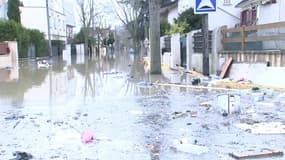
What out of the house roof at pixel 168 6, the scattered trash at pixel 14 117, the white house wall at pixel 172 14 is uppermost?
the house roof at pixel 168 6

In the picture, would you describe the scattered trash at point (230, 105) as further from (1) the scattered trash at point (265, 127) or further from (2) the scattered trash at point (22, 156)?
(2) the scattered trash at point (22, 156)

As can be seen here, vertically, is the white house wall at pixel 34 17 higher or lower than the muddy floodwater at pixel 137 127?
higher

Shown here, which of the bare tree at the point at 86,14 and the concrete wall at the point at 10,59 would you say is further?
the bare tree at the point at 86,14

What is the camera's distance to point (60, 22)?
303ft

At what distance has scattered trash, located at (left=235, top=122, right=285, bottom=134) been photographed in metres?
7.65

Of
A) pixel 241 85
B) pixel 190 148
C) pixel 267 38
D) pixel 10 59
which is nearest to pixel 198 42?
pixel 267 38

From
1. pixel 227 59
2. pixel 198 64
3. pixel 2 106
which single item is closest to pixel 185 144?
pixel 2 106

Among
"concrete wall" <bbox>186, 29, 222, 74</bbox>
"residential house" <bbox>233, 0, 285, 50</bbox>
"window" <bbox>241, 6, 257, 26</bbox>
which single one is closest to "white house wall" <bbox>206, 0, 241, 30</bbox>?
"residential house" <bbox>233, 0, 285, 50</bbox>

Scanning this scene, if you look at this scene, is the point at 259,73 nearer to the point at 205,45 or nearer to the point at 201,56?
the point at 205,45

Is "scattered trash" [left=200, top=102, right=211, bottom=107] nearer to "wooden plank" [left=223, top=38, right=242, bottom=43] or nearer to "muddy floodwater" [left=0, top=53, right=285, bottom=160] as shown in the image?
"muddy floodwater" [left=0, top=53, right=285, bottom=160]

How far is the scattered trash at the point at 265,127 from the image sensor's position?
7.65 metres

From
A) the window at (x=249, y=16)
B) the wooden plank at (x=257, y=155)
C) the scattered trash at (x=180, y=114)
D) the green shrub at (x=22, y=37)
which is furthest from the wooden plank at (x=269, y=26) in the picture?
the green shrub at (x=22, y=37)

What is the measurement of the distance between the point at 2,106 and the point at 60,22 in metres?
82.9

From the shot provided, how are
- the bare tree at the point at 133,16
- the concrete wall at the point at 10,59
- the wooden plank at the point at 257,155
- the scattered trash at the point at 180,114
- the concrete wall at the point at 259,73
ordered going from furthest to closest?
the bare tree at the point at 133,16
the concrete wall at the point at 10,59
the concrete wall at the point at 259,73
the scattered trash at the point at 180,114
the wooden plank at the point at 257,155
